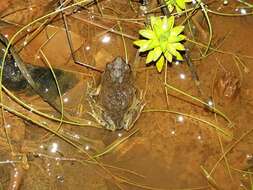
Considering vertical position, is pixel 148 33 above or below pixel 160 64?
above

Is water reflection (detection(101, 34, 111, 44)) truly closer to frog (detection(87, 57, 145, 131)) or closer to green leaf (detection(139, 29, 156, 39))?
frog (detection(87, 57, 145, 131))

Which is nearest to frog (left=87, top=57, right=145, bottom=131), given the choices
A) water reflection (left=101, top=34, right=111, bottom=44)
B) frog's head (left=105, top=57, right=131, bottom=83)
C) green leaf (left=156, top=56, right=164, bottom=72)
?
frog's head (left=105, top=57, right=131, bottom=83)

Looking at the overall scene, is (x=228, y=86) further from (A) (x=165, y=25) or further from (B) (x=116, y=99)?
(B) (x=116, y=99)

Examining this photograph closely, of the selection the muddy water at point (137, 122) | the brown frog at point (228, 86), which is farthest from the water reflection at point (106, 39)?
the brown frog at point (228, 86)

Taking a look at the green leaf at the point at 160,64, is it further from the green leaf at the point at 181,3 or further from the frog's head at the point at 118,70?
the green leaf at the point at 181,3

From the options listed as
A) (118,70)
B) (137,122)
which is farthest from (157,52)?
(137,122)

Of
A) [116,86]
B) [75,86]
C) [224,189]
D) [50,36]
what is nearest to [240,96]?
[224,189]

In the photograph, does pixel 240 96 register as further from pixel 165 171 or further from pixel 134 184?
pixel 134 184
